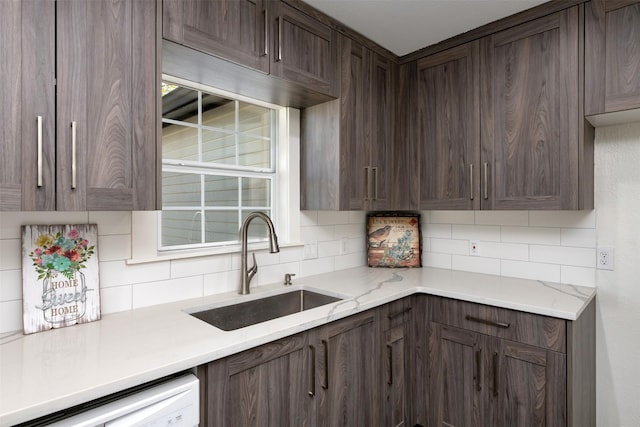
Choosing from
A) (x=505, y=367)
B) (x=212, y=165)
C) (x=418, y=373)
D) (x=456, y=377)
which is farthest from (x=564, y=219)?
(x=212, y=165)

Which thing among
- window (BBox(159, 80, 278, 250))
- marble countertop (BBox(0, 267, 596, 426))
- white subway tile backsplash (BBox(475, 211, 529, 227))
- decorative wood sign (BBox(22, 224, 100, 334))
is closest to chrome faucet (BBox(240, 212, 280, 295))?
marble countertop (BBox(0, 267, 596, 426))

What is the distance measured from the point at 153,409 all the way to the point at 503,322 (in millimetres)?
1546

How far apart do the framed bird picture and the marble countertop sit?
1.54 ft

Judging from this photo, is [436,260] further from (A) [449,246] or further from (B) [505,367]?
(B) [505,367]

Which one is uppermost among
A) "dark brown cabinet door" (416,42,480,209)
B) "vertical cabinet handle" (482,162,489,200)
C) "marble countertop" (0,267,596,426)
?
"dark brown cabinet door" (416,42,480,209)

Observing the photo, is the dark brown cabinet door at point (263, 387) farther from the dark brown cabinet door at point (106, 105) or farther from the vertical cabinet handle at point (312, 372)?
the dark brown cabinet door at point (106, 105)

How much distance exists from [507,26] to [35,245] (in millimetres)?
2467

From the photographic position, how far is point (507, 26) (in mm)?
1978

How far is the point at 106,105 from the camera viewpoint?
1.19 m

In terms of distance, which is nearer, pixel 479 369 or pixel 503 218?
pixel 479 369

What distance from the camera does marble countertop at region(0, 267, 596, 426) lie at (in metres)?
0.91

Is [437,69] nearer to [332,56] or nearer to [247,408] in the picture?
[332,56]

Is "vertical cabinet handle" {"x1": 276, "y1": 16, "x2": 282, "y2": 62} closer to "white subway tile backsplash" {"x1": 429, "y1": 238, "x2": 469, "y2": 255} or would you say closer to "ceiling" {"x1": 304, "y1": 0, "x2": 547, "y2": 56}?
"ceiling" {"x1": 304, "y1": 0, "x2": 547, "y2": 56}

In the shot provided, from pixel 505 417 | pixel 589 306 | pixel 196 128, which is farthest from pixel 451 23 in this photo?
pixel 505 417
